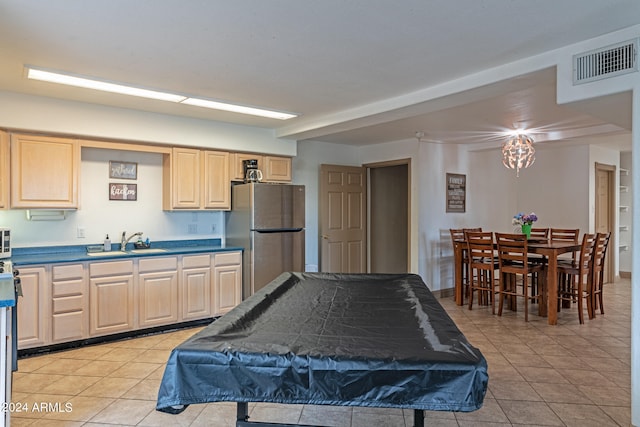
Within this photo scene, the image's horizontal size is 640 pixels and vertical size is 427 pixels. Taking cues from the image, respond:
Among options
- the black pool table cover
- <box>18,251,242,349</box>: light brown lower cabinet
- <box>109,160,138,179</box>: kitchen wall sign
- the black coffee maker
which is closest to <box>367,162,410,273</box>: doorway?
the black coffee maker

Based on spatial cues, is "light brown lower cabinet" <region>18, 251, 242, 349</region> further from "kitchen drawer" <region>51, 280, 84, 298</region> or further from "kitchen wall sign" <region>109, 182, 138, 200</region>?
"kitchen wall sign" <region>109, 182, 138, 200</region>

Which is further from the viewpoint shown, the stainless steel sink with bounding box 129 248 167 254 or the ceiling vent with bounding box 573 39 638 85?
the stainless steel sink with bounding box 129 248 167 254

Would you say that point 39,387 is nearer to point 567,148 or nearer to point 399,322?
point 399,322

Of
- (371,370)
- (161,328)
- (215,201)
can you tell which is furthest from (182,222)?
(371,370)

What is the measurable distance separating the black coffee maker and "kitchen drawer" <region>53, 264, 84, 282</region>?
2.01 m

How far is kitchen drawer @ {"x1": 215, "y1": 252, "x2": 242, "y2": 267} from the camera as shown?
460cm

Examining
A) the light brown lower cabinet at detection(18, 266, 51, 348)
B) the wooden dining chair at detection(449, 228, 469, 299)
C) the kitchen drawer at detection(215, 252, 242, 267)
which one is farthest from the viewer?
the wooden dining chair at detection(449, 228, 469, 299)

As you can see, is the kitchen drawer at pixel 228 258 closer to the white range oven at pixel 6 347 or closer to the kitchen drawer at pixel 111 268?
the kitchen drawer at pixel 111 268

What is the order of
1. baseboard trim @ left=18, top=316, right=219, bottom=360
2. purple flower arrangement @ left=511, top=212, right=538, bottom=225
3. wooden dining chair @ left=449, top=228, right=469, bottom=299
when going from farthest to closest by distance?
wooden dining chair @ left=449, top=228, right=469, bottom=299 < purple flower arrangement @ left=511, top=212, right=538, bottom=225 < baseboard trim @ left=18, top=316, right=219, bottom=360

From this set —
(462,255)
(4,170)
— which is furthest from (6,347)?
(462,255)

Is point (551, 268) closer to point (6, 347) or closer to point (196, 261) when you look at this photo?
point (196, 261)

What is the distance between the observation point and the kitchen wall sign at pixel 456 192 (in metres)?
6.19

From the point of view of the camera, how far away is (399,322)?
Answer: 197 cm

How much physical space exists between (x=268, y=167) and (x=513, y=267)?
10.8 ft
